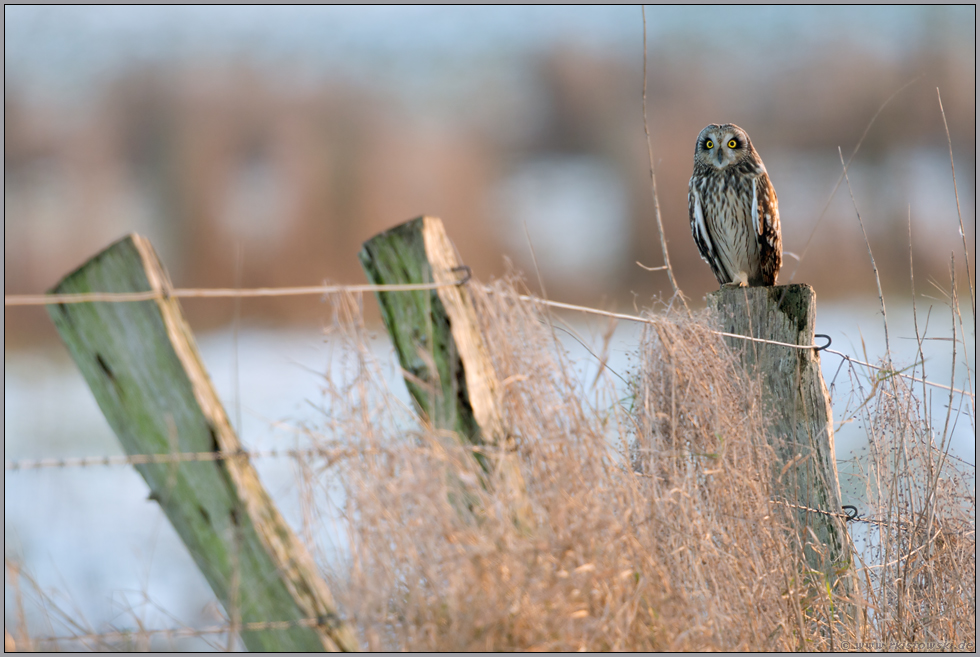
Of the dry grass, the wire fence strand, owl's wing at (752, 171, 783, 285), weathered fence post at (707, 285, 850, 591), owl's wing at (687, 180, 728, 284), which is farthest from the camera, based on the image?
owl's wing at (687, 180, 728, 284)

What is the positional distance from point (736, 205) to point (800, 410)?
1.31 metres

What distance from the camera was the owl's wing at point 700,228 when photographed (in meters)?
3.73

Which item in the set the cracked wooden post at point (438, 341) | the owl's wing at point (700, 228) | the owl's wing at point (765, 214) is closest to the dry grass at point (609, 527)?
the cracked wooden post at point (438, 341)

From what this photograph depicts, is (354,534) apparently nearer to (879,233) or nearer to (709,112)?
(709,112)

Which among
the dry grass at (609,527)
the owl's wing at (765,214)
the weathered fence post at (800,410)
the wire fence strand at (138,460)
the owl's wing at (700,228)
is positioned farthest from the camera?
the owl's wing at (700,228)

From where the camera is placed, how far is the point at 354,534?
1.58 m

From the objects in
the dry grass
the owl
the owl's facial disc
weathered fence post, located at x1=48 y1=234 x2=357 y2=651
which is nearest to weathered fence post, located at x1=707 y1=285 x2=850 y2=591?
the dry grass

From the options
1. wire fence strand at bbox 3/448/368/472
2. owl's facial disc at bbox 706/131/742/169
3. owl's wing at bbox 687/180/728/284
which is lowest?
wire fence strand at bbox 3/448/368/472

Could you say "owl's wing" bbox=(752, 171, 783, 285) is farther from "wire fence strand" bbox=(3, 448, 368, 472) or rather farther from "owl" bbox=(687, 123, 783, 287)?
"wire fence strand" bbox=(3, 448, 368, 472)

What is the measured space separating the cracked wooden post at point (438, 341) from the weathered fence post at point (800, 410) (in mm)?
1192

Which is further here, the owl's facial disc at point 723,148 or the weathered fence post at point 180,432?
the owl's facial disc at point 723,148

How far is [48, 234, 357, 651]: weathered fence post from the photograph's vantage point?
1342mm

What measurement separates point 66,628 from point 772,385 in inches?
81.8

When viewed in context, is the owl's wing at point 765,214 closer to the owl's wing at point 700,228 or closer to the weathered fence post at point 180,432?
the owl's wing at point 700,228
